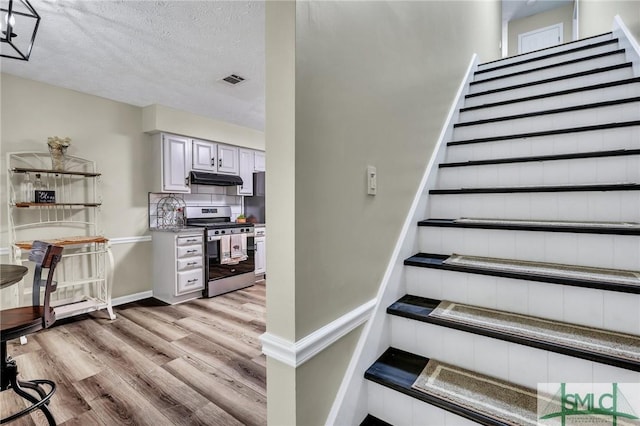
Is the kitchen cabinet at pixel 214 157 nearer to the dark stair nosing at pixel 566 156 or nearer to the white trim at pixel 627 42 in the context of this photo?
the dark stair nosing at pixel 566 156

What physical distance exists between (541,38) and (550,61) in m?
4.30

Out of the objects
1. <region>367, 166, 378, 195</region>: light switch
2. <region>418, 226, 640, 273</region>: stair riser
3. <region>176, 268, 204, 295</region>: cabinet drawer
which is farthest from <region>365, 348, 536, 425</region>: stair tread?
<region>176, 268, 204, 295</region>: cabinet drawer

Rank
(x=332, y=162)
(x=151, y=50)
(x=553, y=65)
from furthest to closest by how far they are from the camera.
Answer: (x=553, y=65)
(x=151, y=50)
(x=332, y=162)

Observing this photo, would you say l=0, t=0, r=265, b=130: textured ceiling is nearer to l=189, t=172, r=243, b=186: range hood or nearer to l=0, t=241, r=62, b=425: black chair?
l=189, t=172, r=243, b=186: range hood

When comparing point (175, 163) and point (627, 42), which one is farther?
point (175, 163)

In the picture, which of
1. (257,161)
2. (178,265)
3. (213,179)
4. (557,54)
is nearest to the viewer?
(557,54)

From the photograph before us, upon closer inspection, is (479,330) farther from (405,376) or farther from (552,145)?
(552,145)

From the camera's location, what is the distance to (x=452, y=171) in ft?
6.69

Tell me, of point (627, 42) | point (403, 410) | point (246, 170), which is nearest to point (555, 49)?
point (627, 42)

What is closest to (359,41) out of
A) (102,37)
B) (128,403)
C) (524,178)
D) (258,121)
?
(524,178)

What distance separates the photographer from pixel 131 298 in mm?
3822

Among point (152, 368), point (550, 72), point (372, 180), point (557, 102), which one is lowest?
point (152, 368)

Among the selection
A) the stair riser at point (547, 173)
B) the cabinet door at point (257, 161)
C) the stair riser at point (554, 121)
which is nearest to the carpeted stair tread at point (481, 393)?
the stair riser at point (547, 173)

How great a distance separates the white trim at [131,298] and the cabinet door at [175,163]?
4.64ft
